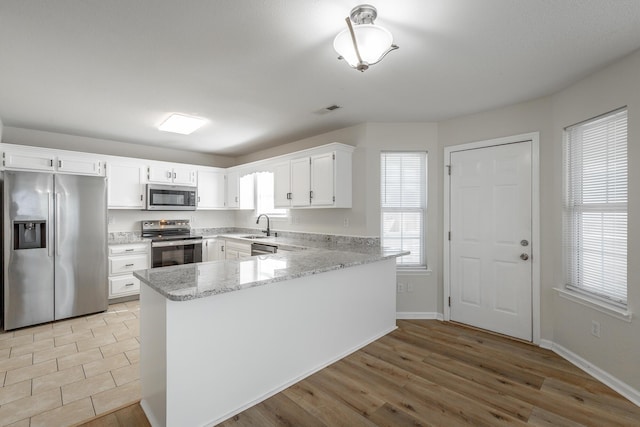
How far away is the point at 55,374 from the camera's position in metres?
2.40

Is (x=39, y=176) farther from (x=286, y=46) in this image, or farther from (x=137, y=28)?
(x=286, y=46)

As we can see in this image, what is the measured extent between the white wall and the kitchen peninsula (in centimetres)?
359

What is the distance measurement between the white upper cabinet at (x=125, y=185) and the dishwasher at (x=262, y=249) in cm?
187

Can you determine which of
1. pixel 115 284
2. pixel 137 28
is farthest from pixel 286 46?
pixel 115 284

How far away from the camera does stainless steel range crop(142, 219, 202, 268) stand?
4598mm

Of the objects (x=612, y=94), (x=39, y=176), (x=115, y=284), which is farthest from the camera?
(x=115, y=284)

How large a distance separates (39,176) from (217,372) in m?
3.27

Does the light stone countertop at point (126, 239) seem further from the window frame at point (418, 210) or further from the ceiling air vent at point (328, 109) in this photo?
the window frame at point (418, 210)

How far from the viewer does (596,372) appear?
7.89 ft

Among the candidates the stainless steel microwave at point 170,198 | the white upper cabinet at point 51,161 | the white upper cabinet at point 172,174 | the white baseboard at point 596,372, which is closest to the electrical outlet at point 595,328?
the white baseboard at point 596,372

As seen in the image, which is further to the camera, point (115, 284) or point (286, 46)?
point (115, 284)

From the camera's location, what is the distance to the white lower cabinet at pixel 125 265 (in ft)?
13.7

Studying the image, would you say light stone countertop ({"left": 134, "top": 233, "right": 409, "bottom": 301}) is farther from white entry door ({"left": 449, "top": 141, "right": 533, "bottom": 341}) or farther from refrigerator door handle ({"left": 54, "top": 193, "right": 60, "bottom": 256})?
refrigerator door handle ({"left": 54, "top": 193, "right": 60, "bottom": 256})

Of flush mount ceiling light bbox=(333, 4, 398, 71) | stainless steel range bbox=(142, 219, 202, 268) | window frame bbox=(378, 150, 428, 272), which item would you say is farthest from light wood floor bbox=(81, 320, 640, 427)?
stainless steel range bbox=(142, 219, 202, 268)
